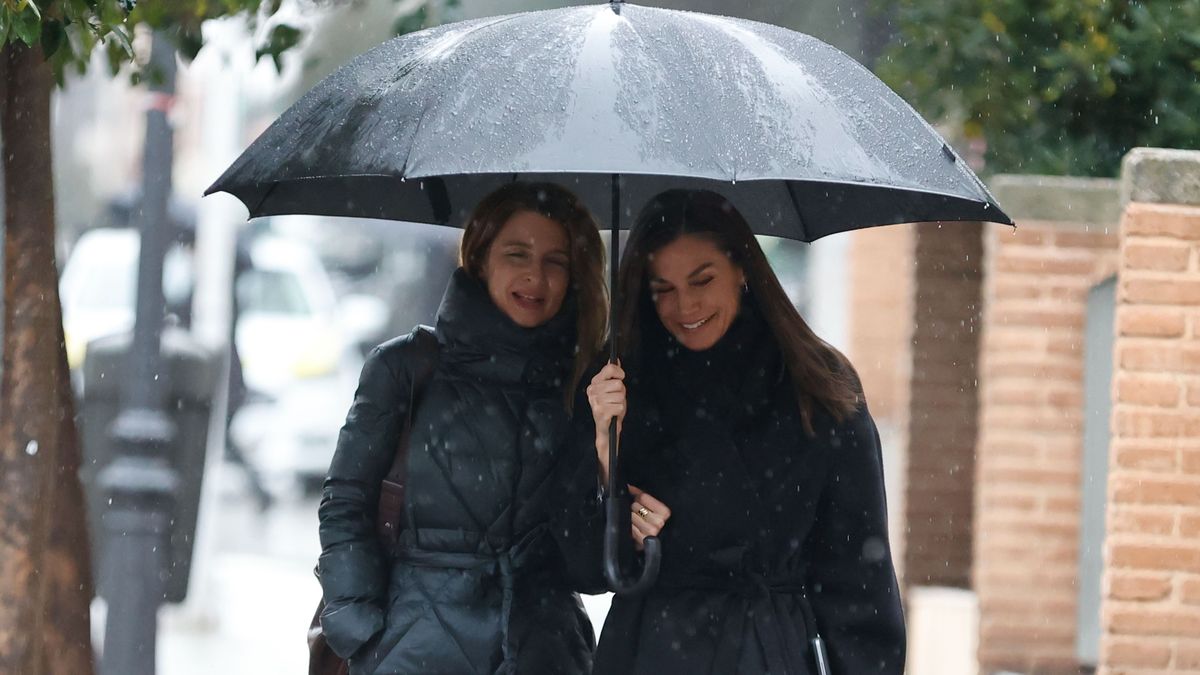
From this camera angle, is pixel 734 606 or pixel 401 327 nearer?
pixel 734 606

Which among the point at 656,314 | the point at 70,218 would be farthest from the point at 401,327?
the point at 70,218

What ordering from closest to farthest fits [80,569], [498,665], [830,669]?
[830,669], [498,665], [80,569]

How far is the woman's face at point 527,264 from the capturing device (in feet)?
13.3

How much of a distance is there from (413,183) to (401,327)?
19.0m

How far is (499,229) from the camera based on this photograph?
13.4ft

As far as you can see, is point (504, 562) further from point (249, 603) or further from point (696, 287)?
point (249, 603)

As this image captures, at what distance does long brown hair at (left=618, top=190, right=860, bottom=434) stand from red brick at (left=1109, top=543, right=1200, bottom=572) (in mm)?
2313

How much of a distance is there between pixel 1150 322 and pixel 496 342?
8.60 ft

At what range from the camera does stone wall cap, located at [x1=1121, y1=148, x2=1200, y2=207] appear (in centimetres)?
570

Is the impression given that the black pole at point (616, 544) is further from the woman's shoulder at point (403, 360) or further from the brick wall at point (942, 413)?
the brick wall at point (942, 413)

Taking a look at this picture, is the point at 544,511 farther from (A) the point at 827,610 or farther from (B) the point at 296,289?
(B) the point at 296,289

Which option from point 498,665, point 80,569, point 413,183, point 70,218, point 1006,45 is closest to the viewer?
point 498,665

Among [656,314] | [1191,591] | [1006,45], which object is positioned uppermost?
[1006,45]

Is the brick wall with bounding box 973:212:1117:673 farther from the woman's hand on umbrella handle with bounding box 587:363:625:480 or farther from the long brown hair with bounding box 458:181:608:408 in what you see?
the woman's hand on umbrella handle with bounding box 587:363:625:480
